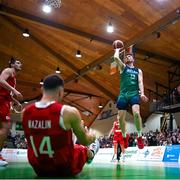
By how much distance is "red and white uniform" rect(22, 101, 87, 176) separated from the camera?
9.18 feet

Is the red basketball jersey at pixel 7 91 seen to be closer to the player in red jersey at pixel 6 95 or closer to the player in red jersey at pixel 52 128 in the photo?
the player in red jersey at pixel 6 95

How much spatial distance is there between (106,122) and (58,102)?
2954 centimetres

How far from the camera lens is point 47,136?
9.29 ft

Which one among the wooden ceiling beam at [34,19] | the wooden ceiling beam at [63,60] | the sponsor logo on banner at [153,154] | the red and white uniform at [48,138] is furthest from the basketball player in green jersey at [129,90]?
the wooden ceiling beam at [63,60]

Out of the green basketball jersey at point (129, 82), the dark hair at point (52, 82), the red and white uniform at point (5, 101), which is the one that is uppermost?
the green basketball jersey at point (129, 82)

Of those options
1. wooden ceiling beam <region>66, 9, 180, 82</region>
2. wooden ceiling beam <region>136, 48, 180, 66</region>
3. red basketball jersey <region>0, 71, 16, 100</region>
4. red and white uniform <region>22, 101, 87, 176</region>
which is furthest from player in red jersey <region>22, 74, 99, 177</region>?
wooden ceiling beam <region>136, 48, 180, 66</region>

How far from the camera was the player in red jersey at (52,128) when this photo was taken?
2787mm

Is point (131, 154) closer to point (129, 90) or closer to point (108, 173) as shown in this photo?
point (129, 90)

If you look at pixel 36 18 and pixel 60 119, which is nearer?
pixel 60 119

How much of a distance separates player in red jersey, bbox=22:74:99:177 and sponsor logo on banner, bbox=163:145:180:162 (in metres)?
8.21

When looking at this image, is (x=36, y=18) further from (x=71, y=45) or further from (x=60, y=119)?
(x=60, y=119)

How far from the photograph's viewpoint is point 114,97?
86.0 ft

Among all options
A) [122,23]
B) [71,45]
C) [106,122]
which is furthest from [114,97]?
[122,23]

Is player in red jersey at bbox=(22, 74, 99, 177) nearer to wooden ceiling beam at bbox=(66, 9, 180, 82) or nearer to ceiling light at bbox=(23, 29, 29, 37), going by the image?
wooden ceiling beam at bbox=(66, 9, 180, 82)
